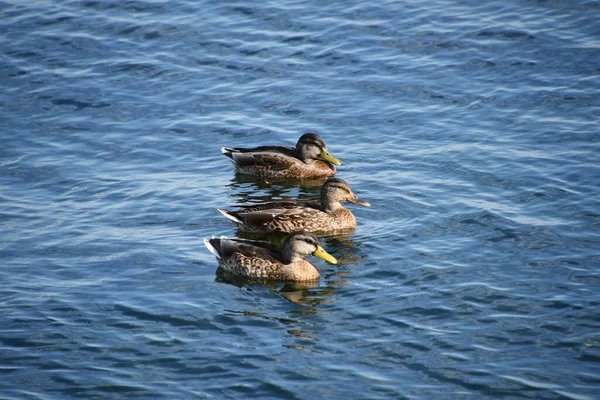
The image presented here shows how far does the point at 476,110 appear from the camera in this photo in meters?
19.4

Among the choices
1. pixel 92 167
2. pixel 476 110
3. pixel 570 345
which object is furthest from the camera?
pixel 476 110

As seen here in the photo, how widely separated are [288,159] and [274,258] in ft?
14.6

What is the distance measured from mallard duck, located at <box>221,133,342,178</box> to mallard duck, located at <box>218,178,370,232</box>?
200 centimetres

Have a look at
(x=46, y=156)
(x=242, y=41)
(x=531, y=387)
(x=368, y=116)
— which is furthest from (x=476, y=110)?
(x=531, y=387)

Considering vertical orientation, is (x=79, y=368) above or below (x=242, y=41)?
below

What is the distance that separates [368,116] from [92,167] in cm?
556

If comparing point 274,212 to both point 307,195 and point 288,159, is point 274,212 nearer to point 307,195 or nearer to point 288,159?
point 307,195

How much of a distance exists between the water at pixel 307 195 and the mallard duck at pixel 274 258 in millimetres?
248

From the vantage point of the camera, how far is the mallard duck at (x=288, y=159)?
58.9 ft

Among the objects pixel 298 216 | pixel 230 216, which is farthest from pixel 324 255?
pixel 230 216

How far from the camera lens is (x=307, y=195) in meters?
17.8

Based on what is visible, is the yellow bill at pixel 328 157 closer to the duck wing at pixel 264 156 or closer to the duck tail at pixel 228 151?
the duck wing at pixel 264 156

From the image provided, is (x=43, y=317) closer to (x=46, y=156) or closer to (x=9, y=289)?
(x=9, y=289)

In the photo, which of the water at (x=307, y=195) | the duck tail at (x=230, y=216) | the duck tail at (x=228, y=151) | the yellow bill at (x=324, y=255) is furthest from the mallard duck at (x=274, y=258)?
the duck tail at (x=228, y=151)
